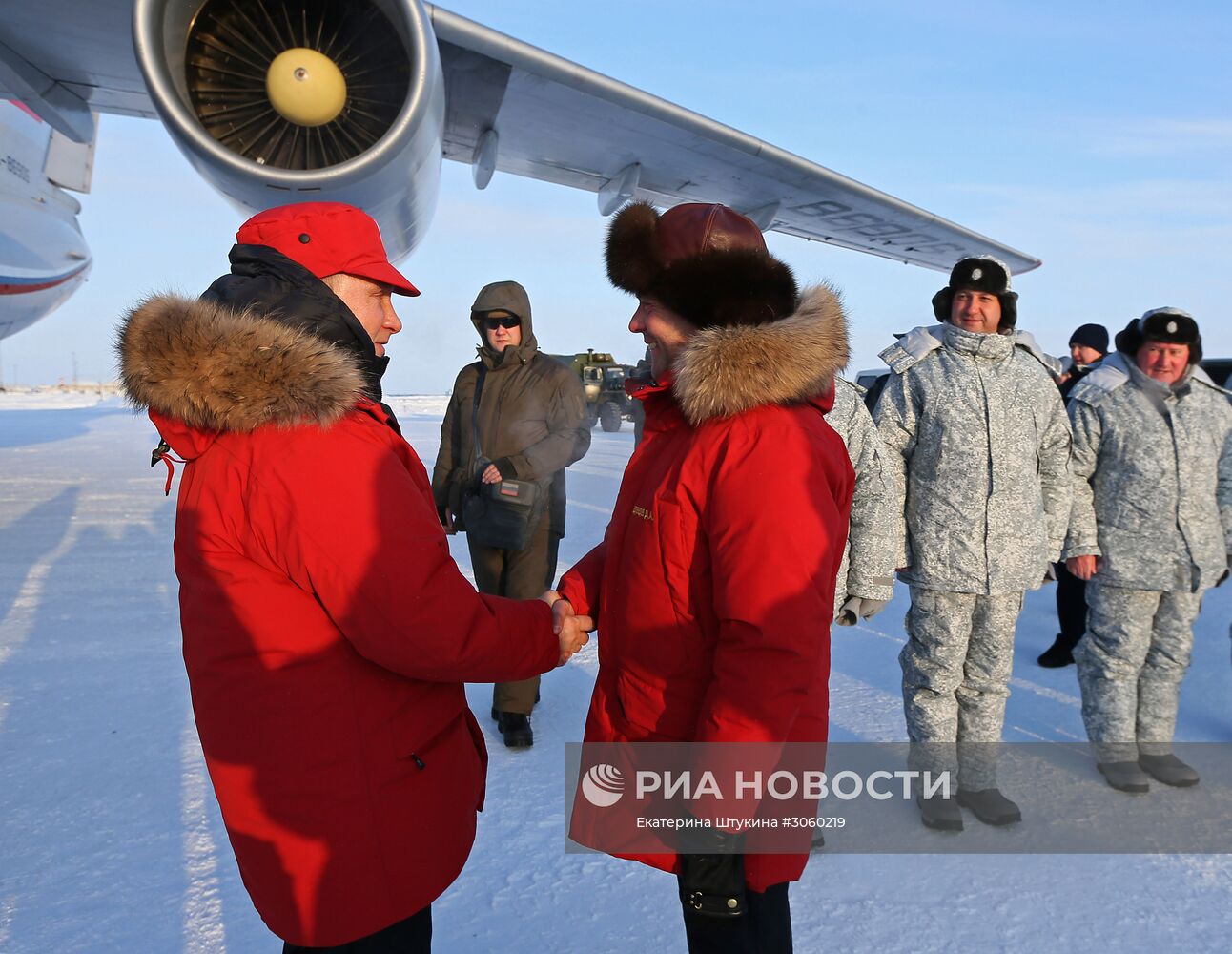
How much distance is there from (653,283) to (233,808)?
122 centimetres

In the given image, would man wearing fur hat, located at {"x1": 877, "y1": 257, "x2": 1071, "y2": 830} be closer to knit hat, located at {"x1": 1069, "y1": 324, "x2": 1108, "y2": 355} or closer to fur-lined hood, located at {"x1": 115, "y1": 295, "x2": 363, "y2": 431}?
fur-lined hood, located at {"x1": 115, "y1": 295, "x2": 363, "y2": 431}

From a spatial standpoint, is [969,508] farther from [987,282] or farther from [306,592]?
[306,592]

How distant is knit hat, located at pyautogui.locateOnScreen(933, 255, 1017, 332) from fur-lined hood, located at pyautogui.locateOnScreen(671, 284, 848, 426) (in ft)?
5.53

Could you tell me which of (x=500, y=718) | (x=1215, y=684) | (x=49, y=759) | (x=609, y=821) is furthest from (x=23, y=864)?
(x=1215, y=684)

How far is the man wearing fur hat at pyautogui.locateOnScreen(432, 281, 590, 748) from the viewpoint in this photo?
3398 millimetres

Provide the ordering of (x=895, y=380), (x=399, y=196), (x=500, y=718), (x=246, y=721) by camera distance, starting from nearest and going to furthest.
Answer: (x=246, y=721) → (x=895, y=380) → (x=500, y=718) → (x=399, y=196)

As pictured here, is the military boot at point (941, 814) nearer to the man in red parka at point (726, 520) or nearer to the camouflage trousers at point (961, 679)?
the camouflage trousers at point (961, 679)

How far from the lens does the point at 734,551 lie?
50.0 inches

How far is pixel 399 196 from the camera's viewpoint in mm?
3916

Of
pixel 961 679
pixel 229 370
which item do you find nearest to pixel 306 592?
pixel 229 370

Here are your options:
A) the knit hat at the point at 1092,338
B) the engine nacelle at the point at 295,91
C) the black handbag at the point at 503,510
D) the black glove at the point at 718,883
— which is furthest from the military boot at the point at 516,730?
the knit hat at the point at 1092,338

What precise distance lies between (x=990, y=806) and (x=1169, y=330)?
204 cm

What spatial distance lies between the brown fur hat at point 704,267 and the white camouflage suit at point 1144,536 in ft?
8.00

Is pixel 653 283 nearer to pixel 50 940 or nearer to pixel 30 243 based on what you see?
pixel 50 940
